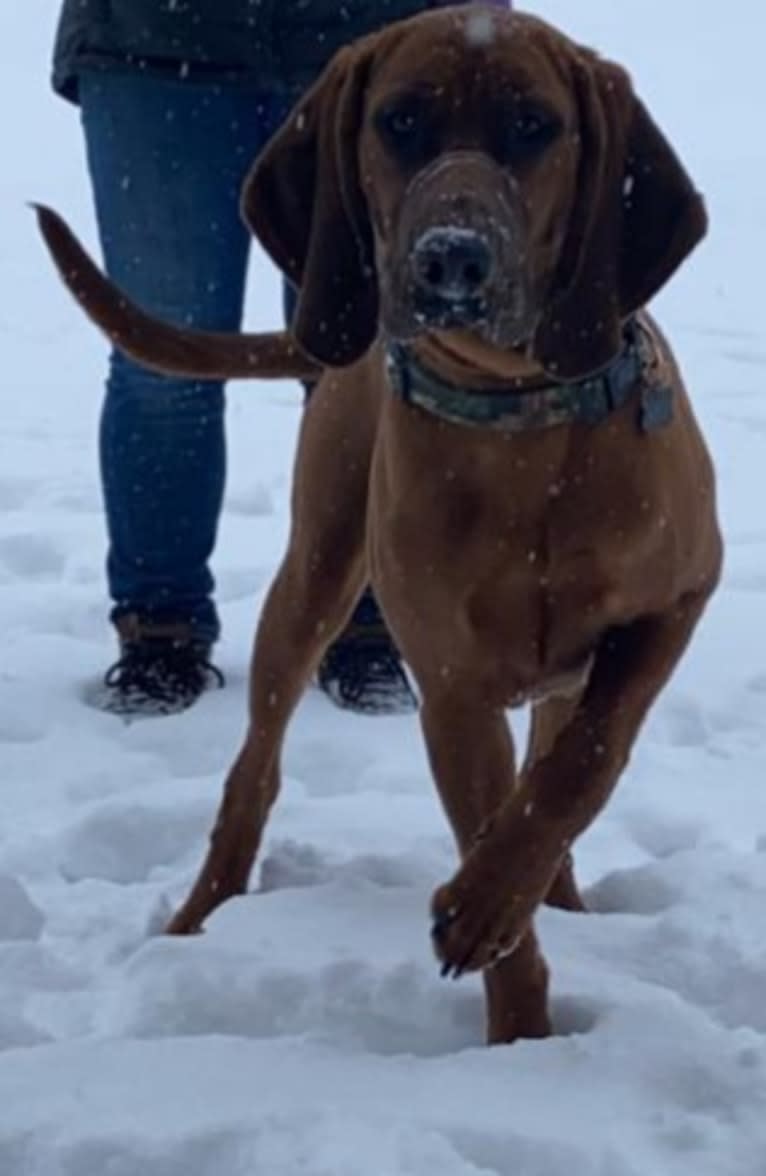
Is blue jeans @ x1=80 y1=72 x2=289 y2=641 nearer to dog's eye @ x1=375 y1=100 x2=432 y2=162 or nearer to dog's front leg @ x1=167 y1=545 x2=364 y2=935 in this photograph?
dog's front leg @ x1=167 y1=545 x2=364 y2=935

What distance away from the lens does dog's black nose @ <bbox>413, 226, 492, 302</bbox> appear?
2.12 meters

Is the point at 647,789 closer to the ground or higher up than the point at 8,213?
higher up

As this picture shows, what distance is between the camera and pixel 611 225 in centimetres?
237

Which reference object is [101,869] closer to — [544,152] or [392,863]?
[392,863]

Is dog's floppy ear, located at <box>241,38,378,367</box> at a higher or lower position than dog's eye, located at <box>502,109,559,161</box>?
lower

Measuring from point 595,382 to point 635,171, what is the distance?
232 mm

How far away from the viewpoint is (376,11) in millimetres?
3594

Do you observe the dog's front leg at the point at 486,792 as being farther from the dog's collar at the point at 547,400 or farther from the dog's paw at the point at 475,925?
the dog's collar at the point at 547,400

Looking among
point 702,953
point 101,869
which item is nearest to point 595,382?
point 702,953

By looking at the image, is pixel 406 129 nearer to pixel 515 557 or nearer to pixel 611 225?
pixel 611 225

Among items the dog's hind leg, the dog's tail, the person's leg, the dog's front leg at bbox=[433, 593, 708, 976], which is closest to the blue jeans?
the person's leg

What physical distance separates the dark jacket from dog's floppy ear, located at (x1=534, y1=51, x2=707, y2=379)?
4.00 ft

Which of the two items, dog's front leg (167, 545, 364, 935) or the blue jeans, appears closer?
dog's front leg (167, 545, 364, 935)

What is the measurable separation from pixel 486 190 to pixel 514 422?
0.95ft
